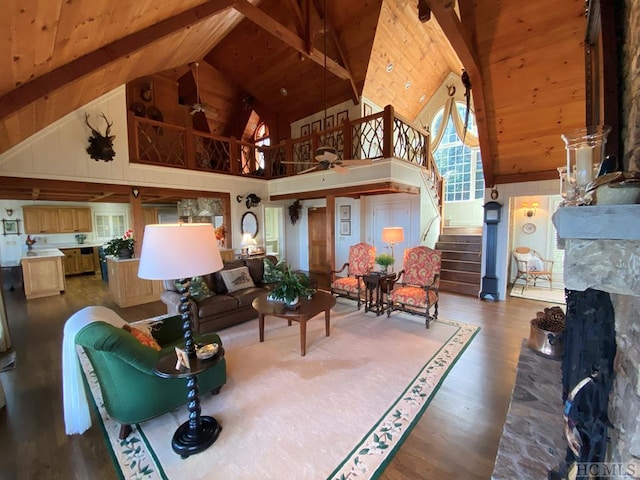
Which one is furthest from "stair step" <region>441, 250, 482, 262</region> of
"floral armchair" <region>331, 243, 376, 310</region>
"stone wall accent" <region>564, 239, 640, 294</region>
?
"stone wall accent" <region>564, 239, 640, 294</region>

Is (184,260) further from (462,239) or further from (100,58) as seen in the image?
(462,239)

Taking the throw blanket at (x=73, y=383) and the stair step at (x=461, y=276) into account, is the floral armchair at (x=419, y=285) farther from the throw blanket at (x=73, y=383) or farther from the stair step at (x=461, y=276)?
the throw blanket at (x=73, y=383)

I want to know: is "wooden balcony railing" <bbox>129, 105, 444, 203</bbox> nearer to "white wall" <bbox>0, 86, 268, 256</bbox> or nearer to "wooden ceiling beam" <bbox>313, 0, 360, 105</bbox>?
"white wall" <bbox>0, 86, 268, 256</bbox>

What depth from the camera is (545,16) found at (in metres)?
2.95

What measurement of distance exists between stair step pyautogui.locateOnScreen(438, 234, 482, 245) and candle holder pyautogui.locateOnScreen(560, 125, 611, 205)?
548 cm

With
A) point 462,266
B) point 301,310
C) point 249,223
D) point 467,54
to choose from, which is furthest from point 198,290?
point 462,266

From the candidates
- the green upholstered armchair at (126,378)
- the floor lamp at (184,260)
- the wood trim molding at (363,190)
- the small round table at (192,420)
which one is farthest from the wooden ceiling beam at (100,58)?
the wood trim molding at (363,190)

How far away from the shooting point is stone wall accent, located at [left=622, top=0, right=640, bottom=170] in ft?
4.08

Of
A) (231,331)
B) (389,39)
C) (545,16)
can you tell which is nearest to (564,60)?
(545,16)

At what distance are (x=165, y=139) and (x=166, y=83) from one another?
160 cm

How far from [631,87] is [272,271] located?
4523mm

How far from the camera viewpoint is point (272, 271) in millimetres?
4910

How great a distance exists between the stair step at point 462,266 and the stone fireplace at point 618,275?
511cm

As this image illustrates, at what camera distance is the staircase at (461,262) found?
5.69 metres
